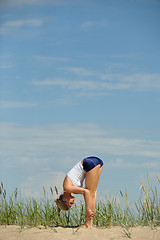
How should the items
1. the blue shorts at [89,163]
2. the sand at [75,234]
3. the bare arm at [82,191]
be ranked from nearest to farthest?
the sand at [75,234] < the bare arm at [82,191] < the blue shorts at [89,163]

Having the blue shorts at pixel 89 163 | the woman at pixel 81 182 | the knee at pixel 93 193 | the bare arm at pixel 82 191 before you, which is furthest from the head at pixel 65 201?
the blue shorts at pixel 89 163

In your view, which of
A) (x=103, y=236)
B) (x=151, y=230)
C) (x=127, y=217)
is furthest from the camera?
(x=127, y=217)

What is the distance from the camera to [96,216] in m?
6.66

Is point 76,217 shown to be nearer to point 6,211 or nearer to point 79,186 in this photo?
point 79,186

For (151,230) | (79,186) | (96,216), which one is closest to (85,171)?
(79,186)

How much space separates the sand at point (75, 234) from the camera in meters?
5.52

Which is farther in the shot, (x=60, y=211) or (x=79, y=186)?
(x=60, y=211)

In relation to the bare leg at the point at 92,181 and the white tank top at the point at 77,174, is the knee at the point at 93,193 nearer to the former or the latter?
the bare leg at the point at 92,181

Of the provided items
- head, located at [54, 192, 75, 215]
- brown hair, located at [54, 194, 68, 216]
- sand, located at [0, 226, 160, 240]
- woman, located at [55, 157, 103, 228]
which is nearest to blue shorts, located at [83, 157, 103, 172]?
woman, located at [55, 157, 103, 228]

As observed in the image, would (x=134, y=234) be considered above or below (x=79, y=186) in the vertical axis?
below

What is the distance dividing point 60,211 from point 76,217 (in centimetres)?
34

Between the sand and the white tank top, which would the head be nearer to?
the white tank top

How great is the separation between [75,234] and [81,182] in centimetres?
99

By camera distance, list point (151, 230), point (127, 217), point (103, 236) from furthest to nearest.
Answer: point (127, 217), point (151, 230), point (103, 236)
